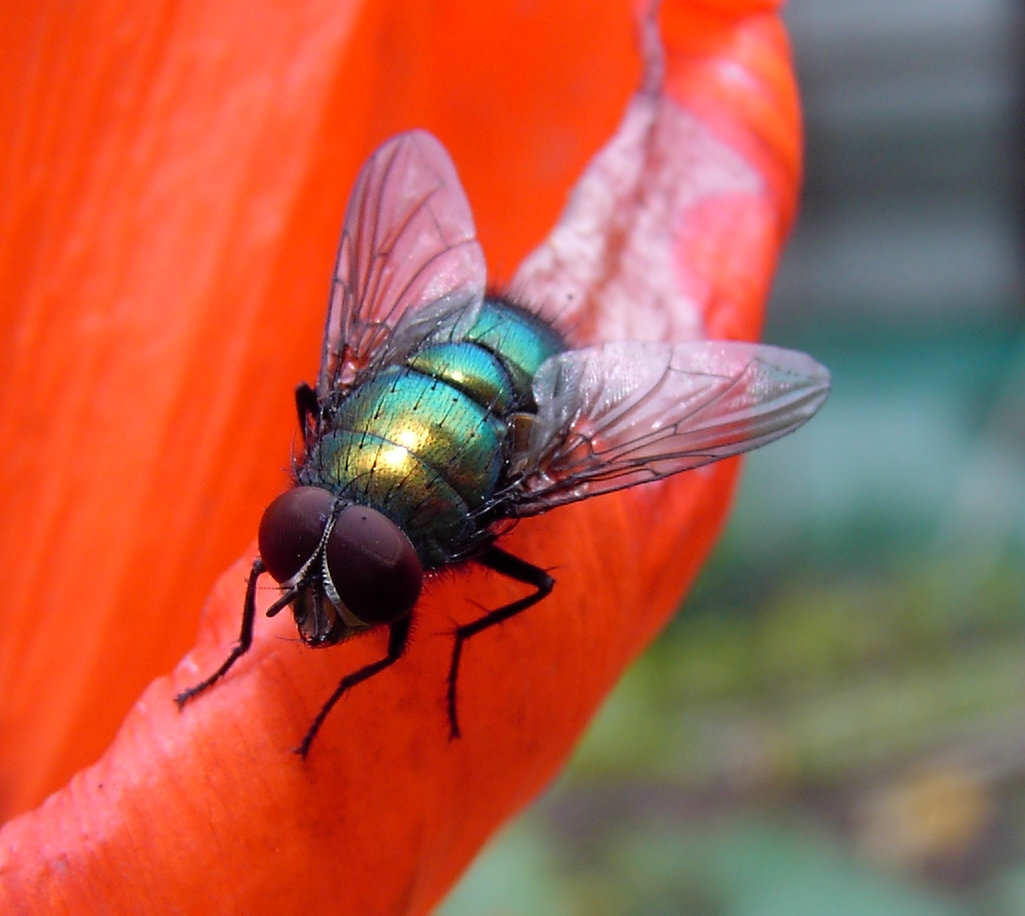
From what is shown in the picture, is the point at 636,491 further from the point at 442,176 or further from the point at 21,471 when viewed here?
the point at 21,471

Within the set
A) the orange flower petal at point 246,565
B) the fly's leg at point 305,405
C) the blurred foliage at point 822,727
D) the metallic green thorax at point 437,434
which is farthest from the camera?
the blurred foliage at point 822,727

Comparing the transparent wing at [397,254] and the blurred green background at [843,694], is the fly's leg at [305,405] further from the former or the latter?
the blurred green background at [843,694]

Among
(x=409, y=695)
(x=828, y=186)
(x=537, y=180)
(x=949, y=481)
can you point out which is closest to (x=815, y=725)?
(x=949, y=481)

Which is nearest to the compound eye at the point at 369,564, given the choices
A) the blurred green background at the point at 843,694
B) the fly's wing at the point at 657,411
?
the fly's wing at the point at 657,411

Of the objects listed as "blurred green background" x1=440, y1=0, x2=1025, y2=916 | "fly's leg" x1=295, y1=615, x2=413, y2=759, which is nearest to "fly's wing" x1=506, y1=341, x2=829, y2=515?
"fly's leg" x1=295, y1=615, x2=413, y2=759

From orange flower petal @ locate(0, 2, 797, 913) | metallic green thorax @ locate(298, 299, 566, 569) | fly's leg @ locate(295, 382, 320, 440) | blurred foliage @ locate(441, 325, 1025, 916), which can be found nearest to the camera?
orange flower petal @ locate(0, 2, 797, 913)

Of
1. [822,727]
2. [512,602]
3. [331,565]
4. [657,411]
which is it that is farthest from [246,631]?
[822,727]

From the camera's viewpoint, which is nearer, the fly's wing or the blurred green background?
the fly's wing

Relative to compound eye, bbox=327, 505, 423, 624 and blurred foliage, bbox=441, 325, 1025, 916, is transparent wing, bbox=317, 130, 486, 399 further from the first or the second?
blurred foliage, bbox=441, 325, 1025, 916
